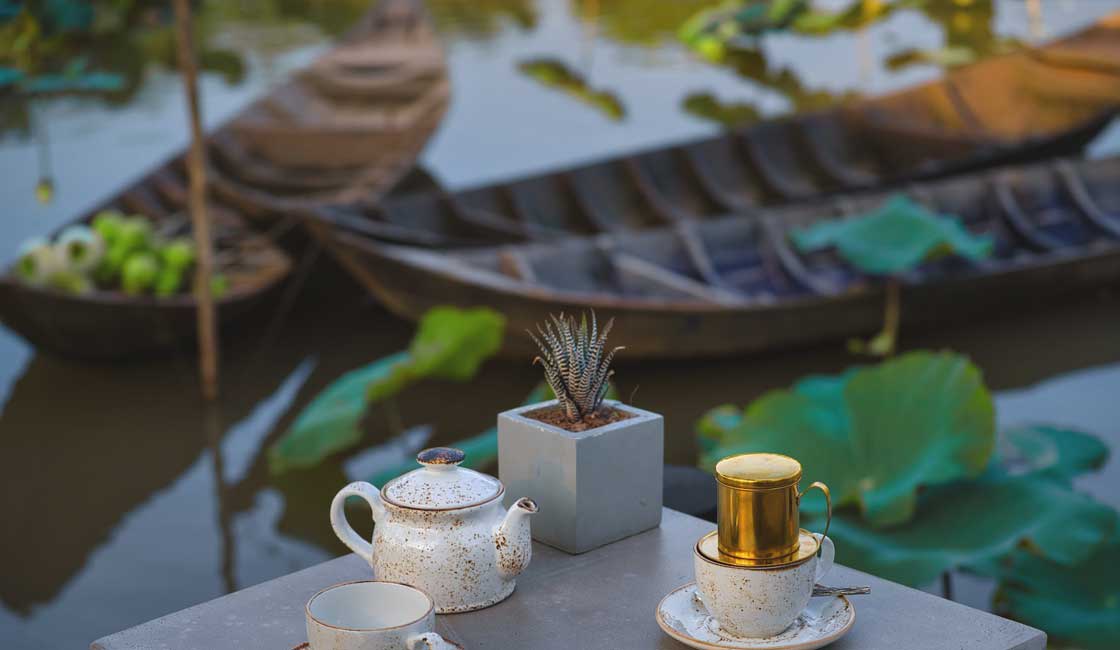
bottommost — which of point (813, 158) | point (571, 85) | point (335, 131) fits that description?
point (813, 158)

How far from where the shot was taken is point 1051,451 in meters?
3.59

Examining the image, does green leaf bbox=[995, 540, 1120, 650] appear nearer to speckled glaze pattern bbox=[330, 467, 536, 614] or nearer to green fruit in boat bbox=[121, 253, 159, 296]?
speckled glaze pattern bbox=[330, 467, 536, 614]

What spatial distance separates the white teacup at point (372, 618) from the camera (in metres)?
1.44

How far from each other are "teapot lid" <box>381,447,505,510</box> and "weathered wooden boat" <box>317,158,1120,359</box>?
9.06 feet

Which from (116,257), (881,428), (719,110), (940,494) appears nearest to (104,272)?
(116,257)

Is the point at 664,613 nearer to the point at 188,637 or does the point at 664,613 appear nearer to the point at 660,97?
the point at 188,637

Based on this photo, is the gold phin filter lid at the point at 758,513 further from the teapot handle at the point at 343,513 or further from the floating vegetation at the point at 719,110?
the floating vegetation at the point at 719,110

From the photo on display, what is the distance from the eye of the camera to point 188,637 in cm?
→ 162

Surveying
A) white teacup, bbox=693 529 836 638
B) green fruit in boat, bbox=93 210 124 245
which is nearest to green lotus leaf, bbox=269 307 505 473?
green fruit in boat, bbox=93 210 124 245

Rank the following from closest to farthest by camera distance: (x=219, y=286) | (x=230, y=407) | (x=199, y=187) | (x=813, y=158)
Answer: (x=199, y=187), (x=230, y=407), (x=219, y=286), (x=813, y=158)

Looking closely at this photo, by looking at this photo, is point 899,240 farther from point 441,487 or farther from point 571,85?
point 571,85

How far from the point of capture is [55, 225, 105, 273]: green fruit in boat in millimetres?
5227

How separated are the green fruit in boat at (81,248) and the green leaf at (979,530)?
332cm

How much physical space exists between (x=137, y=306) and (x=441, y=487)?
3.71m
